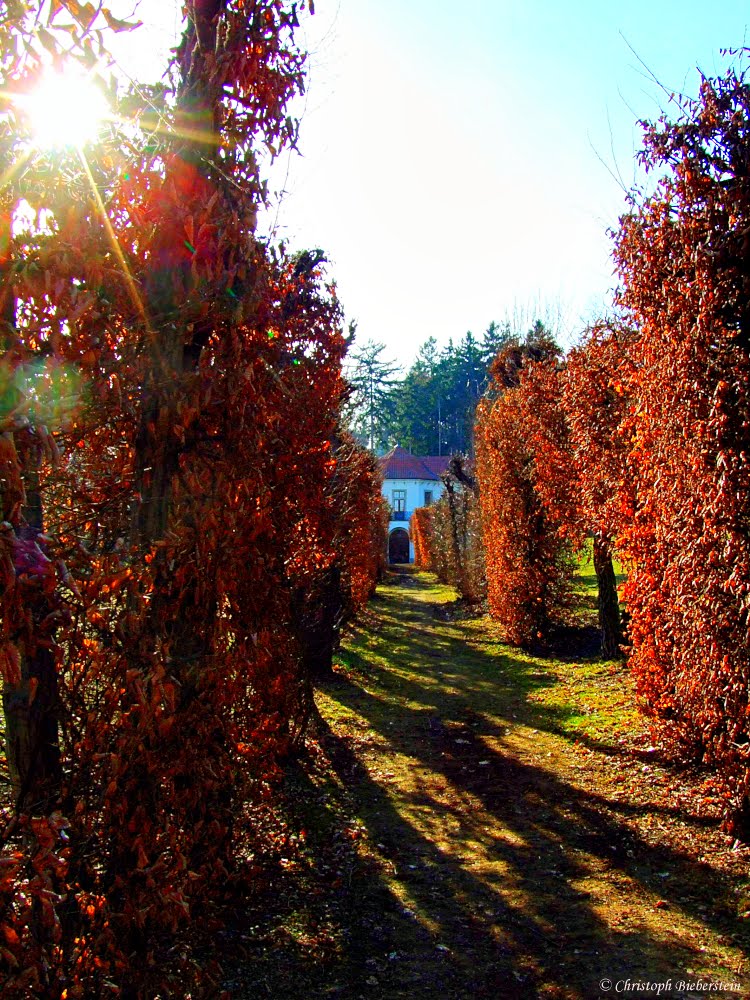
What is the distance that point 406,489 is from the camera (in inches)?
2211

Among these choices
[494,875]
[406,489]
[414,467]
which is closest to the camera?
[494,875]

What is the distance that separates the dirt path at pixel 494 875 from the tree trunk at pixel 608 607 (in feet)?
11.0

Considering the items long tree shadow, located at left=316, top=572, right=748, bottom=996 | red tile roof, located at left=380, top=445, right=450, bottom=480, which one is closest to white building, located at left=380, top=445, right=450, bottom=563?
red tile roof, located at left=380, top=445, right=450, bottom=480

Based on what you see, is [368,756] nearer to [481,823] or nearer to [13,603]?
[481,823]

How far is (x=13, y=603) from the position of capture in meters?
1.81

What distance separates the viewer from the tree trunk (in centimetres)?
1103

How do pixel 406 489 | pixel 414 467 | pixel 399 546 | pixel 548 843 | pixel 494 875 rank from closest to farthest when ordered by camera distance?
pixel 494 875
pixel 548 843
pixel 399 546
pixel 406 489
pixel 414 467

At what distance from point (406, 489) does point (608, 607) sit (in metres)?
44.8

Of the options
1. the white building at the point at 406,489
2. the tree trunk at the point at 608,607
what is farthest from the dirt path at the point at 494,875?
the white building at the point at 406,489

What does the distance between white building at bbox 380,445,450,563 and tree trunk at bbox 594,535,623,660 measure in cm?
4338

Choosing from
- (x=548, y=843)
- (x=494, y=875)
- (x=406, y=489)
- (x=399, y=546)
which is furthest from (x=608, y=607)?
(x=406, y=489)

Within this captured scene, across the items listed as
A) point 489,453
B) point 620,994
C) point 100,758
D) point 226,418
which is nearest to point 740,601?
point 620,994

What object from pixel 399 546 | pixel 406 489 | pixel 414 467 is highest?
pixel 414 467

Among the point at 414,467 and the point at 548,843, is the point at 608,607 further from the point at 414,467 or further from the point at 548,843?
the point at 414,467
